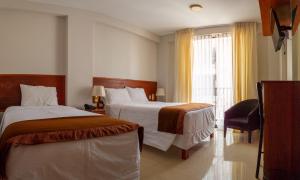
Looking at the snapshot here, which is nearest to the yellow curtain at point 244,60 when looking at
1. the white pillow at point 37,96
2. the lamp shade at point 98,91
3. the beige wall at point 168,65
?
the beige wall at point 168,65

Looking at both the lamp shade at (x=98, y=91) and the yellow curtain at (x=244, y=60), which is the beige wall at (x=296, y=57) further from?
the lamp shade at (x=98, y=91)

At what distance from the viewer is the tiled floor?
2502mm

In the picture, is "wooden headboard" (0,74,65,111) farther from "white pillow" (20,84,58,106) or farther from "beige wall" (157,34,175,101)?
"beige wall" (157,34,175,101)

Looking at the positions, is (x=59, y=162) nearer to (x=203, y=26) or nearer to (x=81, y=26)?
(x=81, y=26)

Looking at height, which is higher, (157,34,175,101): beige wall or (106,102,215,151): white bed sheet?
(157,34,175,101): beige wall

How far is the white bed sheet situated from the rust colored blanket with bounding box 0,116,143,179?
1.15 m

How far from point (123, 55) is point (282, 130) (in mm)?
4035

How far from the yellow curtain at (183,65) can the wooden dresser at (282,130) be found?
11.9ft

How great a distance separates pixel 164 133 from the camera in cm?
329

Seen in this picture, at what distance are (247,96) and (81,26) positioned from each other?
13.1 feet

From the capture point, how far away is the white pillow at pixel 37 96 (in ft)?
11.7

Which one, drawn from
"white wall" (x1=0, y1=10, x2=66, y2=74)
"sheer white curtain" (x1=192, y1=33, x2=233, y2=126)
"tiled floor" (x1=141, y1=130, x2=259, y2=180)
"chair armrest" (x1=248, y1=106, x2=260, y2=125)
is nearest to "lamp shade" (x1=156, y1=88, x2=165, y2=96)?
"sheer white curtain" (x1=192, y1=33, x2=233, y2=126)

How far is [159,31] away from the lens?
6.04 meters

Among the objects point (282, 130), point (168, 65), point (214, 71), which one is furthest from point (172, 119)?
point (168, 65)
